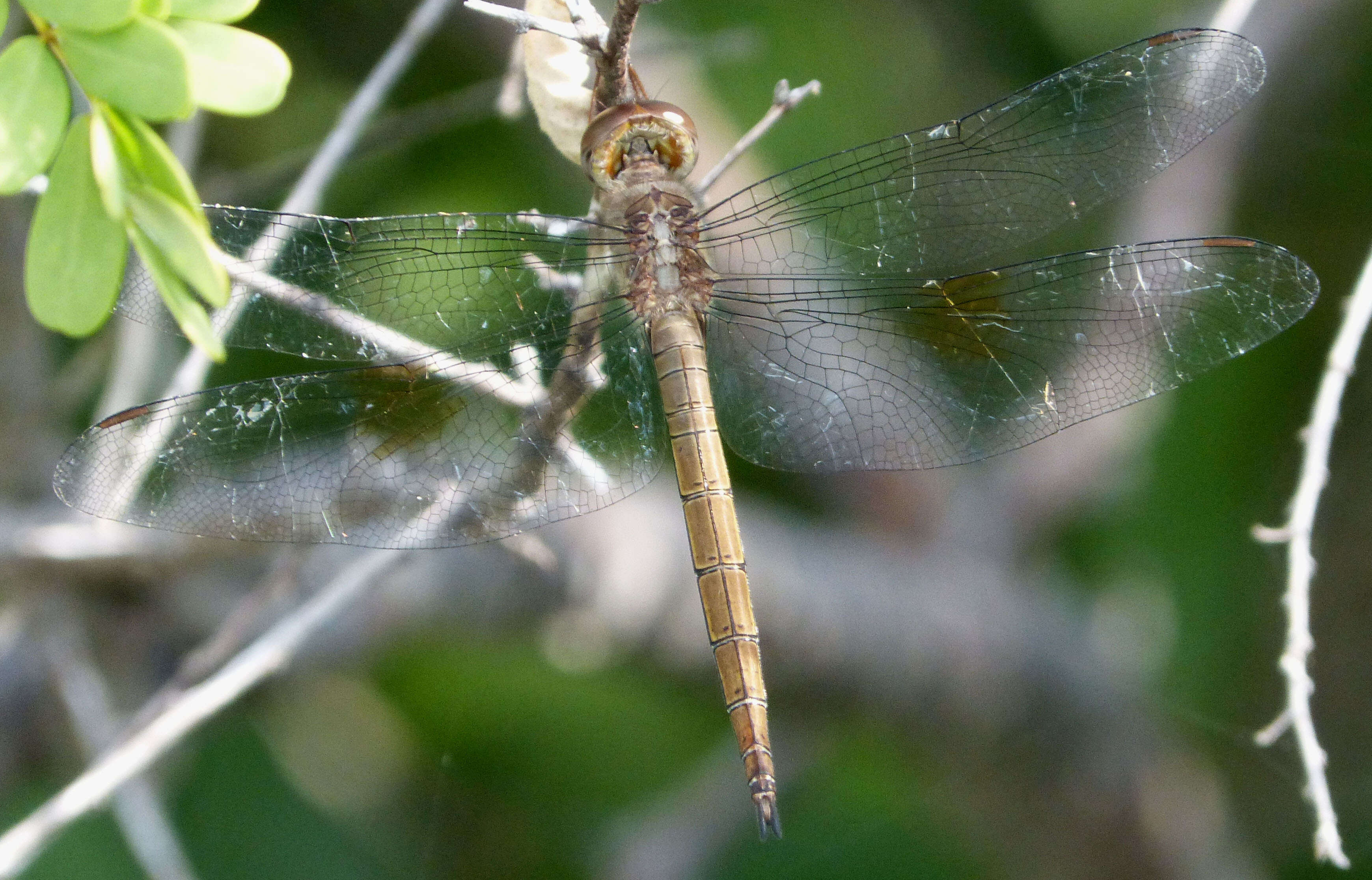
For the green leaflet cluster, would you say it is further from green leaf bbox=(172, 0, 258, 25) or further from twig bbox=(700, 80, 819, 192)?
twig bbox=(700, 80, 819, 192)

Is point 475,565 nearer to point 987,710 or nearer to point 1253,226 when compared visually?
point 987,710

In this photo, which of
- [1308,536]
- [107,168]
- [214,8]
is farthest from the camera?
[1308,536]

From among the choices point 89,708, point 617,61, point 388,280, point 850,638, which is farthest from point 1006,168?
point 89,708

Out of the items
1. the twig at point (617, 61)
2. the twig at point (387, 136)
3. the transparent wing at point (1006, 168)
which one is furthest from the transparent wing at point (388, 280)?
the twig at point (387, 136)

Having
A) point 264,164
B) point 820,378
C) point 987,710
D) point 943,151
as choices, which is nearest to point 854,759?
point 987,710

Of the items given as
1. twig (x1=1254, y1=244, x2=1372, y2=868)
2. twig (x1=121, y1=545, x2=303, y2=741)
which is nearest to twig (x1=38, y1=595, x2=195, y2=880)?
twig (x1=121, y1=545, x2=303, y2=741)

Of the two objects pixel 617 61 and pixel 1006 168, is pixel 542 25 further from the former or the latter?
pixel 1006 168
